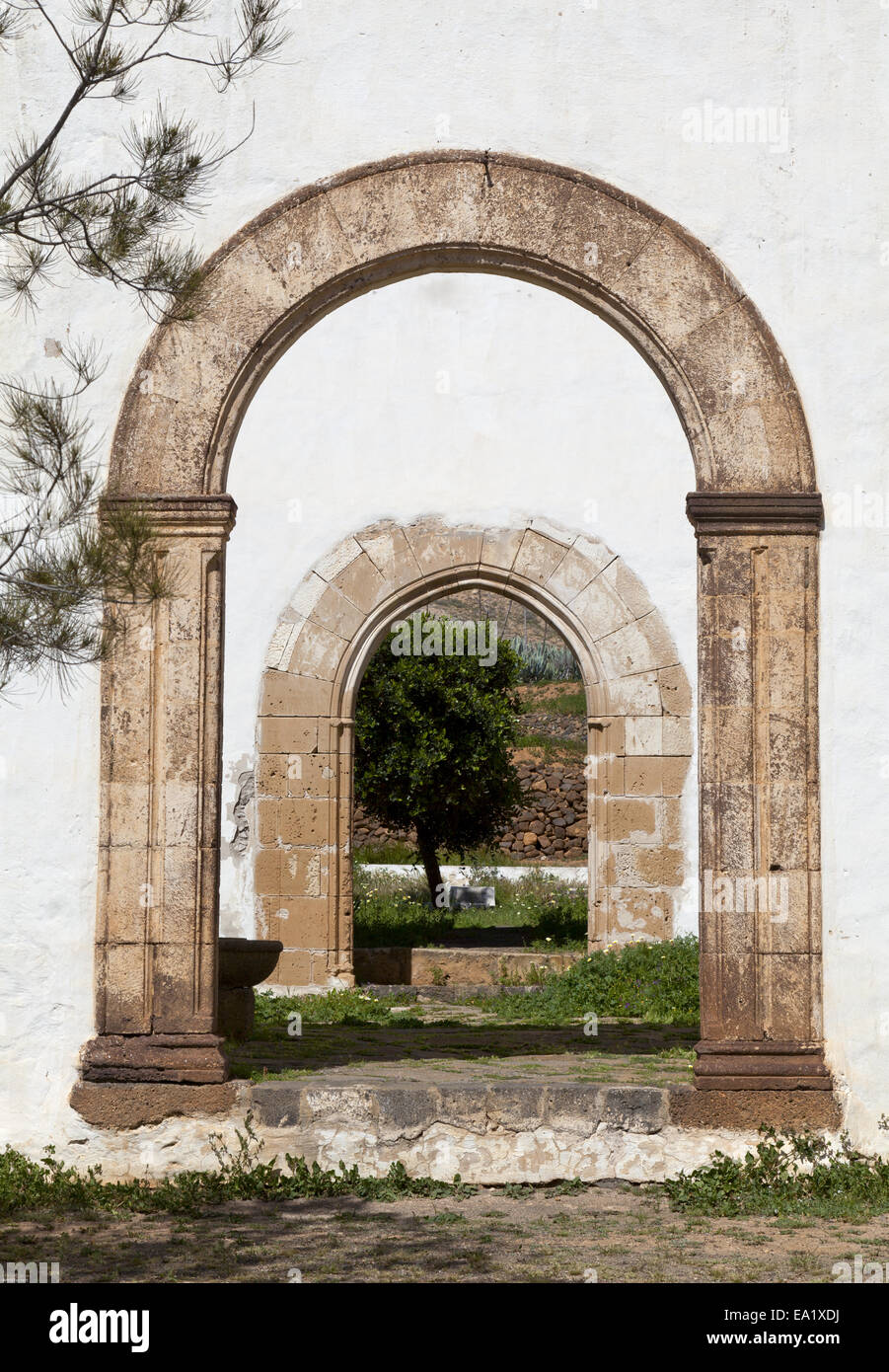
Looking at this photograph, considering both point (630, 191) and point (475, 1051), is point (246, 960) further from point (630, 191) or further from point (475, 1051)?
point (630, 191)

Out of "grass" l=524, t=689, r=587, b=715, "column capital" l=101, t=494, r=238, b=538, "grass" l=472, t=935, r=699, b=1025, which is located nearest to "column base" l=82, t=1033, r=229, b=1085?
"column capital" l=101, t=494, r=238, b=538

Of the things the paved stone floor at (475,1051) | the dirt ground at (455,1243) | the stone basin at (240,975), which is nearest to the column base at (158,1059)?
the paved stone floor at (475,1051)

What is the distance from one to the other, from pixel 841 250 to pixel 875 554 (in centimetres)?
105

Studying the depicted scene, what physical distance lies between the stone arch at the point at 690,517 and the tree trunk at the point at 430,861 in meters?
8.47

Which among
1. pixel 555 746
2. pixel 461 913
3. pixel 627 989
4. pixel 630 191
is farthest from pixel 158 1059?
pixel 555 746

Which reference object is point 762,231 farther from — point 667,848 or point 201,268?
point 667,848

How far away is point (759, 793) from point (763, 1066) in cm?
89

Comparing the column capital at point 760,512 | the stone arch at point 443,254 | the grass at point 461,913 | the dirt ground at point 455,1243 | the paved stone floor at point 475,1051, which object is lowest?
the dirt ground at point 455,1243

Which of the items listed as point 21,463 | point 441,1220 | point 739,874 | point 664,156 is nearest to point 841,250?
point 664,156

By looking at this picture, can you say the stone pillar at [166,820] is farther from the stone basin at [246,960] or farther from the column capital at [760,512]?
the column capital at [760,512]

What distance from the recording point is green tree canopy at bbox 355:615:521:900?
1281 cm

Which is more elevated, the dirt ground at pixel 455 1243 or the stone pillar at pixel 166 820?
the stone pillar at pixel 166 820

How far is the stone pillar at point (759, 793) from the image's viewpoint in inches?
197

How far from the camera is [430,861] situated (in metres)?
13.9
